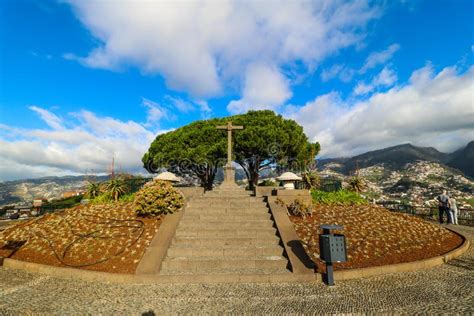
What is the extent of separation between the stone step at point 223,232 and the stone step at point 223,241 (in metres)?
0.25

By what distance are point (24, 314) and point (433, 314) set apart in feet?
25.8

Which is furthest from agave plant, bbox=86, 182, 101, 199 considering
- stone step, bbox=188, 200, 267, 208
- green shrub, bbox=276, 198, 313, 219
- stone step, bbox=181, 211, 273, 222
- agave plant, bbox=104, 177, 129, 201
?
green shrub, bbox=276, 198, 313, 219

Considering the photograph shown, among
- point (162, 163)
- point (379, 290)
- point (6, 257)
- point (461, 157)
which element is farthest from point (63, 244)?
point (461, 157)

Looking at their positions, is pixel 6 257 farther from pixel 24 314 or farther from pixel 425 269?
pixel 425 269

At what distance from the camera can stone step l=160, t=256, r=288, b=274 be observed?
709 cm

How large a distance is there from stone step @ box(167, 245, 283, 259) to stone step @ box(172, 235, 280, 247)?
183 millimetres

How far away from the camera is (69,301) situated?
5234 mm

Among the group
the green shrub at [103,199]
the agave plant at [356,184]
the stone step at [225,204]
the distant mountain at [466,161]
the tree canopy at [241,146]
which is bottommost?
the stone step at [225,204]

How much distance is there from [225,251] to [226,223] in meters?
1.86

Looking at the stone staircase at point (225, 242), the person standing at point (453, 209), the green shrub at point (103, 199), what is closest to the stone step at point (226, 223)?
the stone staircase at point (225, 242)

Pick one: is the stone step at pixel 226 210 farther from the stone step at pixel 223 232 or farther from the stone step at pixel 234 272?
the stone step at pixel 234 272

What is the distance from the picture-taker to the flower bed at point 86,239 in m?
7.41

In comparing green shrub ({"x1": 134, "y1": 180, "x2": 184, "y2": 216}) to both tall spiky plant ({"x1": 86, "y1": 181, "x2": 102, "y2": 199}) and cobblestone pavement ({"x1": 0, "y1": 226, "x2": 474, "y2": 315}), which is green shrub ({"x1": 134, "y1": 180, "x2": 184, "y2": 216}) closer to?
cobblestone pavement ({"x1": 0, "y1": 226, "x2": 474, "y2": 315})

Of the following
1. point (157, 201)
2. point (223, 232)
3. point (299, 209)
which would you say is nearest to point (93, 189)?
point (157, 201)
